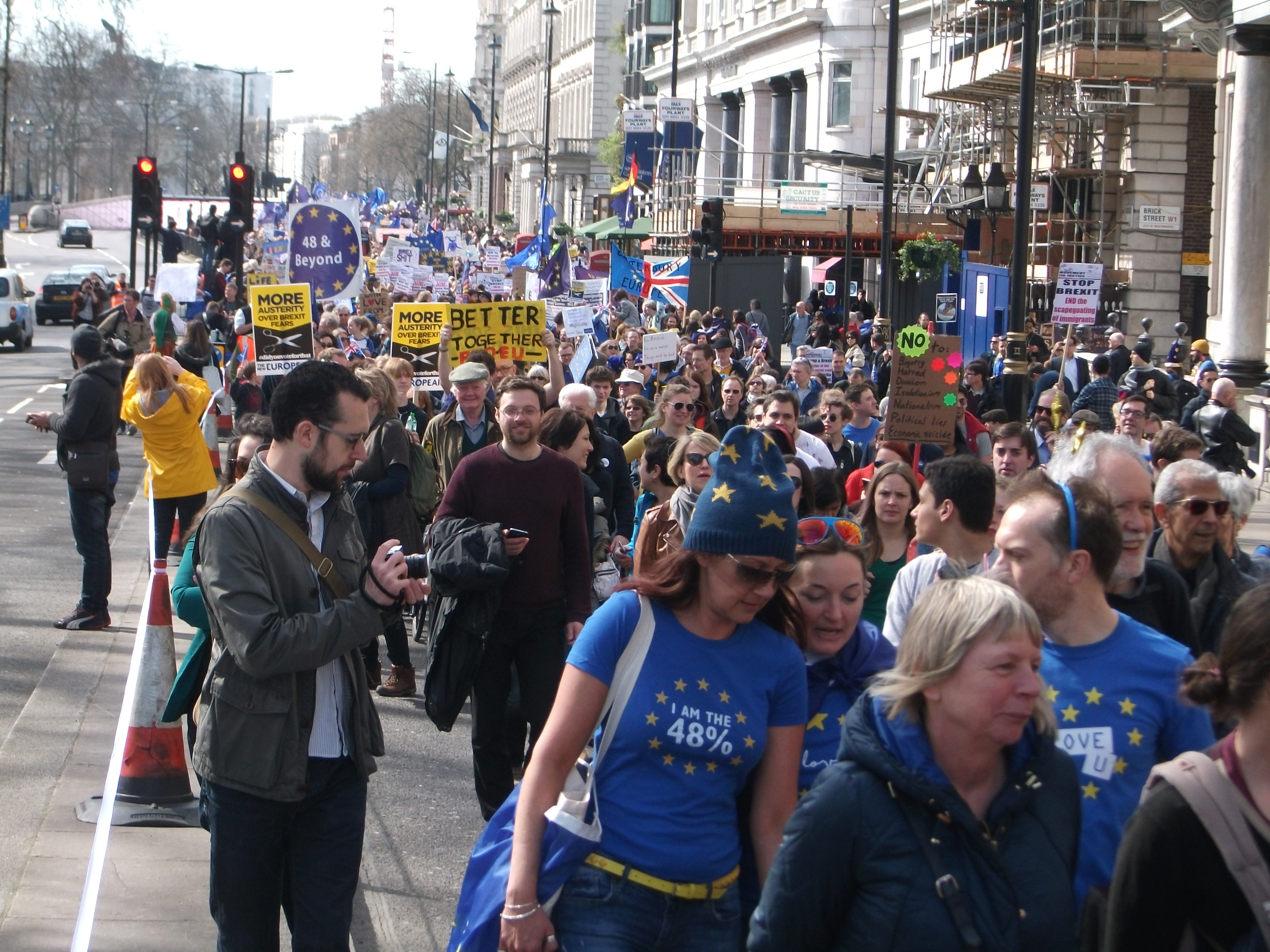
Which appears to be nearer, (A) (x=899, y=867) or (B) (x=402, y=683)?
(A) (x=899, y=867)

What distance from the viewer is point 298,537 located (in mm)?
4113

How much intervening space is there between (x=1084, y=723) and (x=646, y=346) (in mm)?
12567

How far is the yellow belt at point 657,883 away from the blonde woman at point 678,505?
3.99ft

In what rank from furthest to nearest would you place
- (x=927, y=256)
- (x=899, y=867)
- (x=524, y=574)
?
(x=927, y=256)
(x=524, y=574)
(x=899, y=867)

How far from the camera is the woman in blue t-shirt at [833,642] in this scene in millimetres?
3656

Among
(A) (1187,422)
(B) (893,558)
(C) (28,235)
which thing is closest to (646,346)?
(A) (1187,422)

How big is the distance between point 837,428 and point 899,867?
820 centimetres

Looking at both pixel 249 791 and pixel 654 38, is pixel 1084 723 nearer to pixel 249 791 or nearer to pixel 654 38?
pixel 249 791

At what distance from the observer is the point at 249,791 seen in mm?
3924

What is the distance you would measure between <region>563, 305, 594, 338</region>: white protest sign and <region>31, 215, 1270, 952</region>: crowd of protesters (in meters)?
9.82

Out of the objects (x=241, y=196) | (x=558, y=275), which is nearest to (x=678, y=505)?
(x=241, y=196)

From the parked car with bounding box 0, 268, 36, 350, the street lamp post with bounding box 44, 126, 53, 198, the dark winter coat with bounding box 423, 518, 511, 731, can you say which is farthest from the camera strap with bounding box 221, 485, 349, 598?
the street lamp post with bounding box 44, 126, 53, 198

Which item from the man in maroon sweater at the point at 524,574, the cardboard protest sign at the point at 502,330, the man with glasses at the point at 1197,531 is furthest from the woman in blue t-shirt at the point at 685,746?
the cardboard protest sign at the point at 502,330

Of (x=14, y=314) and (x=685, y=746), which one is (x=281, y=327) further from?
(x=14, y=314)
